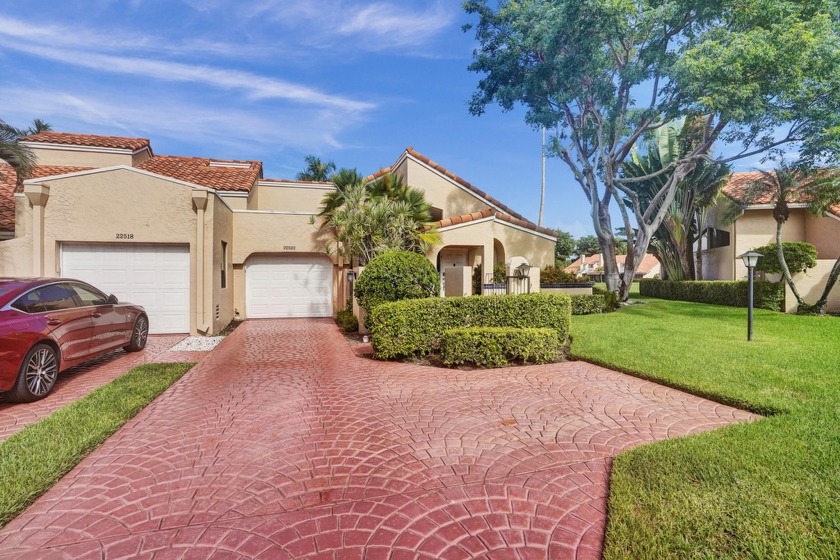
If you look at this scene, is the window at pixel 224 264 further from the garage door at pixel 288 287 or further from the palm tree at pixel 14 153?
the palm tree at pixel 14 153

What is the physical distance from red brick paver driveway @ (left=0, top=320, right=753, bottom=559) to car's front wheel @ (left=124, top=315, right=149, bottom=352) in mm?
3298

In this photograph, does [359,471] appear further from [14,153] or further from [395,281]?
[14,153]

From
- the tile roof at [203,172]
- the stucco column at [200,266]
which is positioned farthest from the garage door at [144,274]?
the tile roof at [203,172]

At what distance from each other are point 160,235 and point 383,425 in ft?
31.5

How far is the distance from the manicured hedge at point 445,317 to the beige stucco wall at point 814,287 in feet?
41.2

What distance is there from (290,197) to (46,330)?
13593 millimetres

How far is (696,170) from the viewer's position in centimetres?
2105

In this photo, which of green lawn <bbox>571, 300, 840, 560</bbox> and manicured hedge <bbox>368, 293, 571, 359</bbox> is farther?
manicured hedge <bbox>368, 293, 571, 359</bbox>

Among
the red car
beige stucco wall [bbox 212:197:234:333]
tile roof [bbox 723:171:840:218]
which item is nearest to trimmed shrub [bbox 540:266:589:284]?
tile roof [bbox 723:171:840:218]

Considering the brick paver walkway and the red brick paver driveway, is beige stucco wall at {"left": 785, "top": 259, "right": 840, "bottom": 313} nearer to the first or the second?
the red brick paver driveway

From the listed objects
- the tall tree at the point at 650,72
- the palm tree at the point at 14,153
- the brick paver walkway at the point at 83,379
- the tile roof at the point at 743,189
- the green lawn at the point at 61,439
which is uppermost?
the tall tree at the point at 650,72

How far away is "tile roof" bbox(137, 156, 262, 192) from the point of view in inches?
531

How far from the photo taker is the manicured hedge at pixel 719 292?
1471 cm

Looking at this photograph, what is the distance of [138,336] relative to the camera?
8.15 metres
